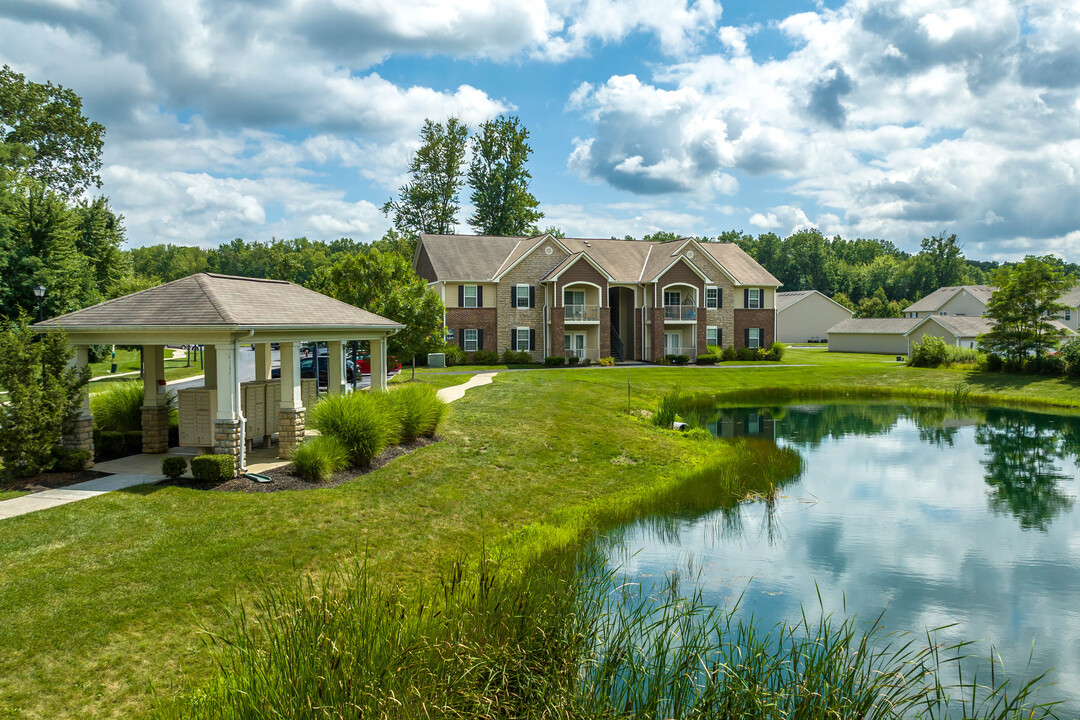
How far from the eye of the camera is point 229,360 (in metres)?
13.6

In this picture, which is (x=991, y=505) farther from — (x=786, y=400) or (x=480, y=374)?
(x=480, y=374)

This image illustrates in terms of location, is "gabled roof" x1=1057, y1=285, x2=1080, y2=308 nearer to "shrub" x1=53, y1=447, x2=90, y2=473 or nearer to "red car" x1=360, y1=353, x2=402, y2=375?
"red car" x1=360, y1=353, x2=402, y2=375

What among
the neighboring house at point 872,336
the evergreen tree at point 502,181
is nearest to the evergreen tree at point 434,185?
the evergreen tree at point 502,181

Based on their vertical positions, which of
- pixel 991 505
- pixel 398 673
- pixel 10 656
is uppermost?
pixel 398 673

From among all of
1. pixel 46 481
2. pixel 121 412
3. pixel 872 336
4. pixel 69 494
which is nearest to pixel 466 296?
pixel 121 412

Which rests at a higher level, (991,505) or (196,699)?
(196,699)

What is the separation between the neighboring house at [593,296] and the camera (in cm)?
4444

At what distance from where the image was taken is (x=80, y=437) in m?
14.2

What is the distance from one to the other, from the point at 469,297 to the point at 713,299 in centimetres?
1756

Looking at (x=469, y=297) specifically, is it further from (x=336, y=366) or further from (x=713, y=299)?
(x=336, y=366)

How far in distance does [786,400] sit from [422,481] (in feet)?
80.9

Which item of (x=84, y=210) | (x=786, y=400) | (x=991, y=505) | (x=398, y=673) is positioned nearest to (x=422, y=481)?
(x=398, y=673)

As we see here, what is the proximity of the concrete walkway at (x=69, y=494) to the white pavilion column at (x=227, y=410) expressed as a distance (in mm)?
1324

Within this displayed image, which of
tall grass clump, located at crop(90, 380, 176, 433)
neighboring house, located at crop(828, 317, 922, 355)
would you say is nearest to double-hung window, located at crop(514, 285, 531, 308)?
tall grass clump, located at crop(90, 380, 176, 433)
